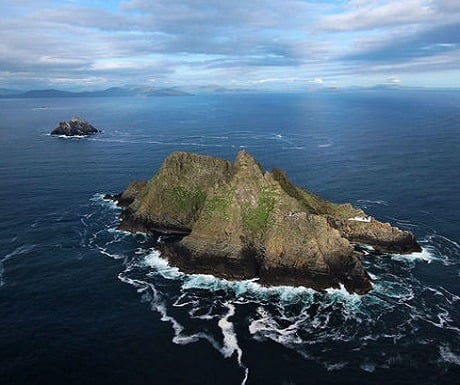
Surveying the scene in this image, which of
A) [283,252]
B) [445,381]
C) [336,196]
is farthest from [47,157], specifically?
[445,381]

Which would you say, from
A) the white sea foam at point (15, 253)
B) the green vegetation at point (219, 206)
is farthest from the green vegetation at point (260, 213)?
the white sea foam at point (15, 253)

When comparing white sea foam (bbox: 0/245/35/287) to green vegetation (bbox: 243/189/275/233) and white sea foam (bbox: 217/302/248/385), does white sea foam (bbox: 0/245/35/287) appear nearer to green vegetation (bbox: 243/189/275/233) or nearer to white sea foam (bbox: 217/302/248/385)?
white sea foam (bbox: 217/302/248/385)

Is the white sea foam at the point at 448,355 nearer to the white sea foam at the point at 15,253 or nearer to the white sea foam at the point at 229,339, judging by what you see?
the white sea foam at the point at 229,339

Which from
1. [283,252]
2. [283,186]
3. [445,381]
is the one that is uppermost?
[283,186]

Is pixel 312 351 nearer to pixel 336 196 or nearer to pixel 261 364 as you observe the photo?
pixel 261 364

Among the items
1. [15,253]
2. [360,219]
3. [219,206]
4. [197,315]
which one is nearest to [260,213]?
[219,206]

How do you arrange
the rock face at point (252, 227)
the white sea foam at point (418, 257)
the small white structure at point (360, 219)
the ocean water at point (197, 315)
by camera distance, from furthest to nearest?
1. the small white structure at point (360, 219)
2. the white sea foam at point (418, 257)
3. the rock face at point (252, 227)
4. the ocean water at point (197, 315)

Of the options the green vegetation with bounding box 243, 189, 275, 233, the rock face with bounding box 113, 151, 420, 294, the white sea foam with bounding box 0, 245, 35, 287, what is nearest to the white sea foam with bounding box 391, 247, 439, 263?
the rock face with bounding box 113, 151, 420, 294

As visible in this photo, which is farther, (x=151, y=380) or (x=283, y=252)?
(x=283, y=252)
